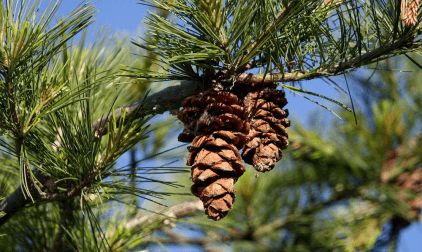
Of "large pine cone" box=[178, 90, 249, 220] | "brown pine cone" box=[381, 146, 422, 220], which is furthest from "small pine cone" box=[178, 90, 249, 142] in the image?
"brown pine cone" box=[381, 146, 422, 220]

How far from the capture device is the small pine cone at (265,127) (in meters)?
0.86

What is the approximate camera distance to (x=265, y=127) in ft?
2.88

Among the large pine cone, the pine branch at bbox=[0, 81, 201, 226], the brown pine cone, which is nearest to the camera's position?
the large pine cone

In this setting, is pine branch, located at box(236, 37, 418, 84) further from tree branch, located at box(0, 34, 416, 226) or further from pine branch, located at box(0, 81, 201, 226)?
pine branch, located at box(0, 81, 201, 226)

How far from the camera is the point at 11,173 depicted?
120 centimetres

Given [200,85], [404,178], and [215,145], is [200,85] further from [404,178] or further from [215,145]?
[404,178]

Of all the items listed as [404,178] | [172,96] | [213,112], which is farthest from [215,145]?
[404,178]

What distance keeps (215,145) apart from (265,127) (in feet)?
0.34

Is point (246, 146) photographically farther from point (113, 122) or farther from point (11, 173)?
point (11, 173)

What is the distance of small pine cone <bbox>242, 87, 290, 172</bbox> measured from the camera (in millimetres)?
861

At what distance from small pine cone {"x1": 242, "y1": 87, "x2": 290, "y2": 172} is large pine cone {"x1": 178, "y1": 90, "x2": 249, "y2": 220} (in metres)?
0.02

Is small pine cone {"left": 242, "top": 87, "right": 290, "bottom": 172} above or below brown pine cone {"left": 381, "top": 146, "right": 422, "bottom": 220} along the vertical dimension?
above

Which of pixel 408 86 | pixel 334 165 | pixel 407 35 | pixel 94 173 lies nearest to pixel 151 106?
pixel 94 173

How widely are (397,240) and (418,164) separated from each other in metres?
0.32
